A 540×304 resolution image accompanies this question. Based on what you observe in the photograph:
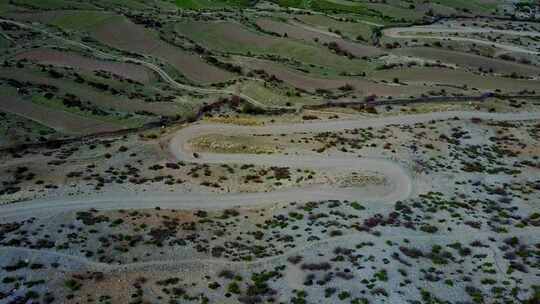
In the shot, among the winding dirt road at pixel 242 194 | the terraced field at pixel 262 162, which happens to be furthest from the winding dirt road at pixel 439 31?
the winding dirt road at pixel 242 194

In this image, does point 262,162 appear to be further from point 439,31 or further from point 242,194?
point 439,31

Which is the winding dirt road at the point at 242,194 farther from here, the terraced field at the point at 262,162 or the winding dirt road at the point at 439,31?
the winding dirt road at the point at 439,31

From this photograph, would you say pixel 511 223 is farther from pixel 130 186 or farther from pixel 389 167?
pixel 130 186

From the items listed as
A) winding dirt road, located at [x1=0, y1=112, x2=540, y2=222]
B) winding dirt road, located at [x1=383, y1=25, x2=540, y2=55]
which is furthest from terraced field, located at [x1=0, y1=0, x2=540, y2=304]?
winding dirt road, located at [x1=383, y1=25, x2=540, y2=55]

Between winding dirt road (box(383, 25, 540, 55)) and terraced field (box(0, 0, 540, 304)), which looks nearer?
terraced field (box(0, 0, 540, 304))

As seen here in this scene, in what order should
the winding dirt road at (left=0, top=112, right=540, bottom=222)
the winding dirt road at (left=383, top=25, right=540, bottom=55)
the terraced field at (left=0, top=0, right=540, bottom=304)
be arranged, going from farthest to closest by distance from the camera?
the winding dirt road at (left=383, top=25, right=540, bottom=55)
the winding dirt road at (left=0, top=112, right=540, bottom=222)
the terraced field at (left=0, top=0, right=540, bottom=304)

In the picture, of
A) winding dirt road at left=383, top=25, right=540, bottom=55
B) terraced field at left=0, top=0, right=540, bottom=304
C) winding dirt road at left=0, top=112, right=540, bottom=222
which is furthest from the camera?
winding dirt road at left=383, top=25, right=540, bottom=55

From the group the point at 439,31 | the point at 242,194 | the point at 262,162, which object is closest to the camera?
the point at 242,194

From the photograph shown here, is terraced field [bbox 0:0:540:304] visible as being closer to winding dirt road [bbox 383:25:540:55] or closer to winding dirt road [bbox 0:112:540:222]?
winding dirt road [bbox 0:112:540:222]

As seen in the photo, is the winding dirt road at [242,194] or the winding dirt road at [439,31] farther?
the winding dirt road at [439,31]

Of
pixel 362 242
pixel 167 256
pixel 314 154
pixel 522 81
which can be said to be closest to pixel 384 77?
pixel 522 81

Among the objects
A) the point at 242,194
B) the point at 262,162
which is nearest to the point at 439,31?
the point at 262,162

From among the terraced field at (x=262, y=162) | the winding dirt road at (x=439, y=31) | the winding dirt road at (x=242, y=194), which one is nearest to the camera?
the terraced field at (x=262, y=162)
